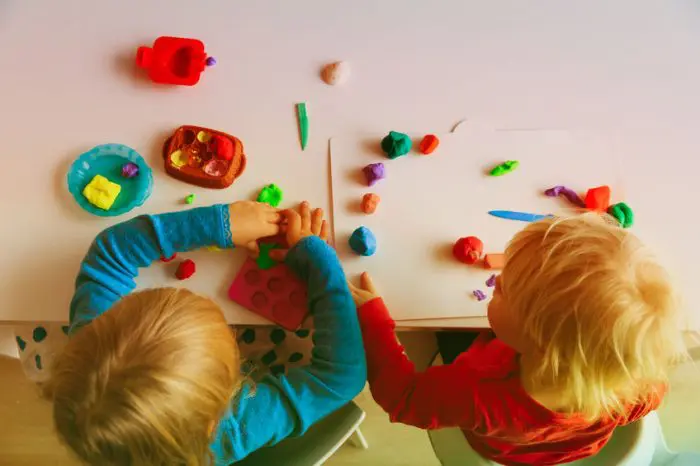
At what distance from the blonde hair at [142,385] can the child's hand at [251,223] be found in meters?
0.18

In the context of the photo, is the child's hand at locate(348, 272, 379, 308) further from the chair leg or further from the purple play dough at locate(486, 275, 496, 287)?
the chair leg

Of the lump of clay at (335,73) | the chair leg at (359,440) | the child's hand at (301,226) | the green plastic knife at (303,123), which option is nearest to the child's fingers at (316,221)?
the child's hand at (301,226)

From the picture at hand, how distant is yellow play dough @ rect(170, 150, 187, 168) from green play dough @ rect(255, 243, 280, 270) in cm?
16

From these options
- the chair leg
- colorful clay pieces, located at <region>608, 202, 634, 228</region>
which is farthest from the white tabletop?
the chair leg

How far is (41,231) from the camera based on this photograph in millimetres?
757

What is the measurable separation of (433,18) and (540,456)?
25.7 inches

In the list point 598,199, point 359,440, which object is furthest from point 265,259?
point 359,440

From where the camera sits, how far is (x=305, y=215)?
2.52 ft

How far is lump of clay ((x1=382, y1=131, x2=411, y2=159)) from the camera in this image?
31.6 inches

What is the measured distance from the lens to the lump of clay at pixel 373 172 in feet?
2.60

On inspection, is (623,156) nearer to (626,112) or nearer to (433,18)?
(626,112)

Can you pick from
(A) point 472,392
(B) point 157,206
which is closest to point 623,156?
(A) point 472,392

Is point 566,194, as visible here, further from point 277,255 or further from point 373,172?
point 277,255

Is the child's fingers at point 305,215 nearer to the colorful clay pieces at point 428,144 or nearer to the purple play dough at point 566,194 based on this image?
the colorful clay pieces at point 428,144
